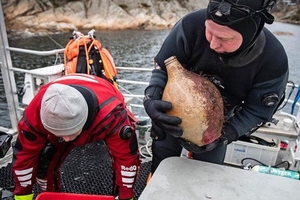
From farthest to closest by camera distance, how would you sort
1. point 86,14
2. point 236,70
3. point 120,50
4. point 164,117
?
1. point 86,14
2. point 120,50
3. point 236,70
4. point 164,117

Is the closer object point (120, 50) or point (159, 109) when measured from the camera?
point (159, 109)

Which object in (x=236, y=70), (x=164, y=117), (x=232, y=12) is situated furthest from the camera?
(x=236, y=70)

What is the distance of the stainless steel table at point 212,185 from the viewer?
3.44 feet

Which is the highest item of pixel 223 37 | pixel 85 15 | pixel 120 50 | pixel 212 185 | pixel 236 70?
pixel 223 37

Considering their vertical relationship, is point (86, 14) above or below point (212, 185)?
below

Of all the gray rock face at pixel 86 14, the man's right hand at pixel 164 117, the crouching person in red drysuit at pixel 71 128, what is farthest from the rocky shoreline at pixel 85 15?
the man's right hand at pixel 164 117

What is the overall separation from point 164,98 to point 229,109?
479 millimetres

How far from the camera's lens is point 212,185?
112 centimetres

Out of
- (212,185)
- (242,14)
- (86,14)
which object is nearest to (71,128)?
(212,185)

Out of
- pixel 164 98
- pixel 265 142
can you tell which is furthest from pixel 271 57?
pixel 265 142

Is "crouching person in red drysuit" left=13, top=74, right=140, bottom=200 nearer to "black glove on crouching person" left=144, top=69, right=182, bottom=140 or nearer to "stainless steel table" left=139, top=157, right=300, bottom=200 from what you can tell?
"black glove on crouching person" left=144, top=69, right=182, bottom=140

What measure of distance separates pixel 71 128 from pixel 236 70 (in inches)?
34.4

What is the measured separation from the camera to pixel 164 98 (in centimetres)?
128

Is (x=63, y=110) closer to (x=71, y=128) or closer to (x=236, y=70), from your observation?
(x=71, y=128)
